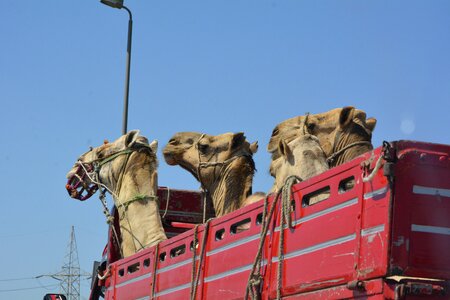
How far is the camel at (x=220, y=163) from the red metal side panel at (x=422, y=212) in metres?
5.27

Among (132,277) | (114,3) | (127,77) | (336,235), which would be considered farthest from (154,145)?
(336,235)

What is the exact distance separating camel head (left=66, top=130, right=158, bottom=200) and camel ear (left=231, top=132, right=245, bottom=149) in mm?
1094

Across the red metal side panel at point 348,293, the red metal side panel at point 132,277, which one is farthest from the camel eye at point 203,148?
the red metal side panel at point 348,293

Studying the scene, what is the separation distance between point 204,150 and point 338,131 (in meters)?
2.33

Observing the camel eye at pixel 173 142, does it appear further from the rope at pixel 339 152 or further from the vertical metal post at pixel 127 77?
the vertical metal post at pixel 127 77

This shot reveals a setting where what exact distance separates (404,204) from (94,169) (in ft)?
22.6

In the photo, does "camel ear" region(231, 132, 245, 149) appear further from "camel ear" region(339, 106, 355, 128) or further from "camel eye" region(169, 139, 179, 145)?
"camel ear" region(339, 106, 355, 128)

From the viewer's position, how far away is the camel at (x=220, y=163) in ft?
33.6

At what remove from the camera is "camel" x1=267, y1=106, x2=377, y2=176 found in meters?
8.48

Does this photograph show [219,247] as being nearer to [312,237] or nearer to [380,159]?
[312,237]

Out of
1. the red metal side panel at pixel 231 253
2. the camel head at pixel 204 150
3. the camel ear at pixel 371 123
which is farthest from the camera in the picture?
the camel head at pixel 204 150

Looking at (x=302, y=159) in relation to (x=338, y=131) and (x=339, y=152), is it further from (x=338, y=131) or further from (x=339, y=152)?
(x=338, y=131)

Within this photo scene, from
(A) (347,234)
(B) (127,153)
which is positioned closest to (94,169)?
(B) (127,153)

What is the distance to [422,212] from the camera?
4.93m
